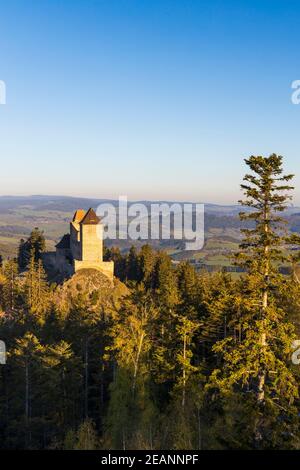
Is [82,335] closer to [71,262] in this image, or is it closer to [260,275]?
[260,275]

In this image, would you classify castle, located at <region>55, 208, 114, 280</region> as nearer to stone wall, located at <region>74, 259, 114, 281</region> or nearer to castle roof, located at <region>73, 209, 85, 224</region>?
stone wall, located at <region>74, 259, 114, 281</region>

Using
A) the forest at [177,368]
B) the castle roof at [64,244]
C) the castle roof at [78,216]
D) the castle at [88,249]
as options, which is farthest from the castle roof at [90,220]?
the forest at [177,368]

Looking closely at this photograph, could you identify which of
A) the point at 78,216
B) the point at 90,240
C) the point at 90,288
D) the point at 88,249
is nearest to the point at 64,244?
the point at 78,216

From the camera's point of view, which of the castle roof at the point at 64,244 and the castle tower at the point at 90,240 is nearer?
the castle tower at the point at 90,240

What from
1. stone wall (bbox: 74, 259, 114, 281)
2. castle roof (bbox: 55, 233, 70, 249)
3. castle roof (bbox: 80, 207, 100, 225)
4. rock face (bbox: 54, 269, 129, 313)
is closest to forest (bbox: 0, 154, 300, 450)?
rock face (bbox: 54, 269, 129, 313)

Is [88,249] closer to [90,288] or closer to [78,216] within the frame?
[90,288]

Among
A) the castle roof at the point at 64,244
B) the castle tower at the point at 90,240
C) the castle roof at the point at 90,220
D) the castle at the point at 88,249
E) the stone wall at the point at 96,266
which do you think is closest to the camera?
the stone wall at the point at 96,266

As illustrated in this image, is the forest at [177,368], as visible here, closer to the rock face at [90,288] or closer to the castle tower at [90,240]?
the rock face at [90,288]

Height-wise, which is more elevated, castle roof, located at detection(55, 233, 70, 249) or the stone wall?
castle roof, located at detection(55, 233, 70, 249)

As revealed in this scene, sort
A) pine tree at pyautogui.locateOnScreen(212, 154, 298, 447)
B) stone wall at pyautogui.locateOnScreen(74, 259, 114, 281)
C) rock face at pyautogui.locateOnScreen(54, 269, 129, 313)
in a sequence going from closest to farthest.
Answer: pine tree at pyautogui.locateOnScreen(212, 154, 298, 447), rock face at pyautogui.locateOnScreen(54, 269, 129, 313), stone wall at pyautogui.locateOnScreen(74, 259, 114, 281)
